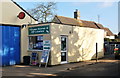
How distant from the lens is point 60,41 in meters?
12.6

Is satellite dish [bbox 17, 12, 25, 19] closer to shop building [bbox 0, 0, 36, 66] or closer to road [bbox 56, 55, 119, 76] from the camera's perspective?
shop building [bbox 0, 0, 36, 66]

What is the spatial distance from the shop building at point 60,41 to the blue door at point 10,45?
63cm

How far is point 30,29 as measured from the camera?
13.4 m

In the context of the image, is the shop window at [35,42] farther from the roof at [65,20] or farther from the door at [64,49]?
the roof at [65,20]

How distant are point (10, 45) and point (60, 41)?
12.9 feet

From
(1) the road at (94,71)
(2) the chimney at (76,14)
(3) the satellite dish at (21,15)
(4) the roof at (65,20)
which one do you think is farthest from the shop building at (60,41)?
(2) the chimney at (76,14)

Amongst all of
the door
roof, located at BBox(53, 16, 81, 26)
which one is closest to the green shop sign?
the door

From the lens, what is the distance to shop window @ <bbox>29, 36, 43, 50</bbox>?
503 inches

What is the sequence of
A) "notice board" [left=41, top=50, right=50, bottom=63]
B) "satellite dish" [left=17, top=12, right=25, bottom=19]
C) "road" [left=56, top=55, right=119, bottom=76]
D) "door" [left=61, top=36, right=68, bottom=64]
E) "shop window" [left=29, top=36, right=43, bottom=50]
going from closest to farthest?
"road" [left=56, top=55, right=119, bottom=76], "notice board" [left=41, top=50, right=50, bottom=63], "shop window" [left=29, top=36, right=43, bottom=50], "door" [left=61, top=36, right=68, bottom=64], "satellite dish" [left=17, top=12, right=25, bottom=19]

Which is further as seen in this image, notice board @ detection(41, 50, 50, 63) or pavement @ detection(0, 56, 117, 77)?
notice board @ detection(41, 50, 50, 63)

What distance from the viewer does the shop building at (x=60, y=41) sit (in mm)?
12014

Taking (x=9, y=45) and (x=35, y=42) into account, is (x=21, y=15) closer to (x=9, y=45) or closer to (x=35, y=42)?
(x=35, y=42)

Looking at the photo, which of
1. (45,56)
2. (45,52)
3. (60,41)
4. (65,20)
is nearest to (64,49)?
(60,41)

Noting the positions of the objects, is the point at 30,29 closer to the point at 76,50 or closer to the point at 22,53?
the point at 22,53
